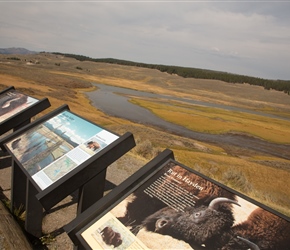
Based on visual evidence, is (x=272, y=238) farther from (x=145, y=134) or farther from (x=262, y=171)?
(x=145, y=134)

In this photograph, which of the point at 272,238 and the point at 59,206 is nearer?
→ the point at 272,238

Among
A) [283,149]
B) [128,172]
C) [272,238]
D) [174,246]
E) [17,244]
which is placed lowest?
[283,149]

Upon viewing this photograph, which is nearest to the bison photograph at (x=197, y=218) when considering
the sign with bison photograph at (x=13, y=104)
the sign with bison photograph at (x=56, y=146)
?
the sign with bison photograph at (x=56, y=146)

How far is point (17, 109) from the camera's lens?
657 cm

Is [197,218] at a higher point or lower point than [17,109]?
lower

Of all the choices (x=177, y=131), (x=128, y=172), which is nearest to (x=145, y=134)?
(x=177, y=131)

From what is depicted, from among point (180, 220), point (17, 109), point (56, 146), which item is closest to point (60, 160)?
point (56, 146)

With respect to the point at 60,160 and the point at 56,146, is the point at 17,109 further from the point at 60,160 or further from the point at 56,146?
the point at 60,160

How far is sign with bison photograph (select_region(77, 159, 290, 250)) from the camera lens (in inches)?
102

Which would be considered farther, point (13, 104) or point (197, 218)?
point (13, 104)

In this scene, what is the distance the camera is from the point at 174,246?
103 inches

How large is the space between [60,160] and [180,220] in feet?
7.05

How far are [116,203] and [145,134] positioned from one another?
18517 millimetres

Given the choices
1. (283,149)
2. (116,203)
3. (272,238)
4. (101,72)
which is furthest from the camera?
(101,72)
